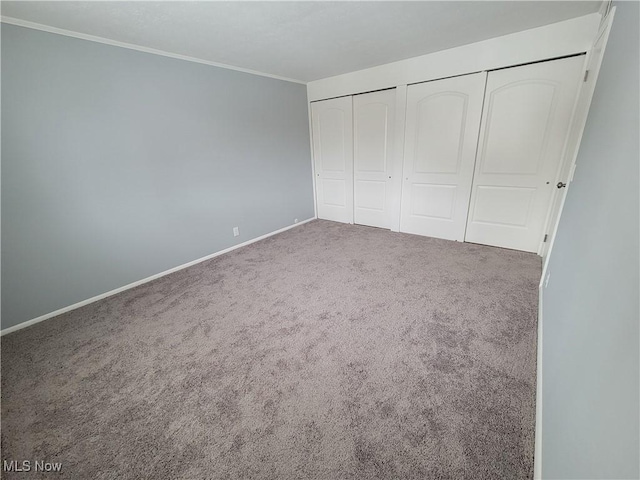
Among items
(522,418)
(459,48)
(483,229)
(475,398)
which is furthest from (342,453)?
(459,48)

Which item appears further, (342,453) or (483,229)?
(483,229)

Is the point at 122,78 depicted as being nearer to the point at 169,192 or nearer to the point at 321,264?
the point at 169,192

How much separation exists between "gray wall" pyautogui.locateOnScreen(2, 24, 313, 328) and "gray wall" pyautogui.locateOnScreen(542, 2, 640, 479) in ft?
11.0

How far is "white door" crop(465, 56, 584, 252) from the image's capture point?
2.52 m

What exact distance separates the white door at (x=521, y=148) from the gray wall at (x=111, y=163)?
2888 millimetres

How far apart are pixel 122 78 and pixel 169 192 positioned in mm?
1096

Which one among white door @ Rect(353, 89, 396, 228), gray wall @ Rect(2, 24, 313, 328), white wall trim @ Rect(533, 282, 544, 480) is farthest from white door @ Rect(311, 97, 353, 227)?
white wall trim @ Rect(533, 282, 544, 480)

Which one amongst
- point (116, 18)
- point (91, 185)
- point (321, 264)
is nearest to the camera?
point (116, 18)

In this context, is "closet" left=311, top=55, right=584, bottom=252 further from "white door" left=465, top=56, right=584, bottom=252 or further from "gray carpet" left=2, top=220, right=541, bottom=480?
"gray carpet" left=2, top=220, right=541, bottom=480

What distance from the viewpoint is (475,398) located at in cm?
140

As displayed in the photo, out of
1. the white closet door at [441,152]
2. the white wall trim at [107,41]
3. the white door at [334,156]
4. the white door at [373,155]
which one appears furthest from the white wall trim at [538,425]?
the white wall trim at [107,41]

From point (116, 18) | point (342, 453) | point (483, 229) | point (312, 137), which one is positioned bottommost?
point (342, 453)

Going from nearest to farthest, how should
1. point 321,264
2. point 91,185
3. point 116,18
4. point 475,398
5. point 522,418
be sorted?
1. point 522,418
2. point 475,398
3. point 116,18
4. point 91,185
5. point 321,264

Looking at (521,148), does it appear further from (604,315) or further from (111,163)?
(111,163)
